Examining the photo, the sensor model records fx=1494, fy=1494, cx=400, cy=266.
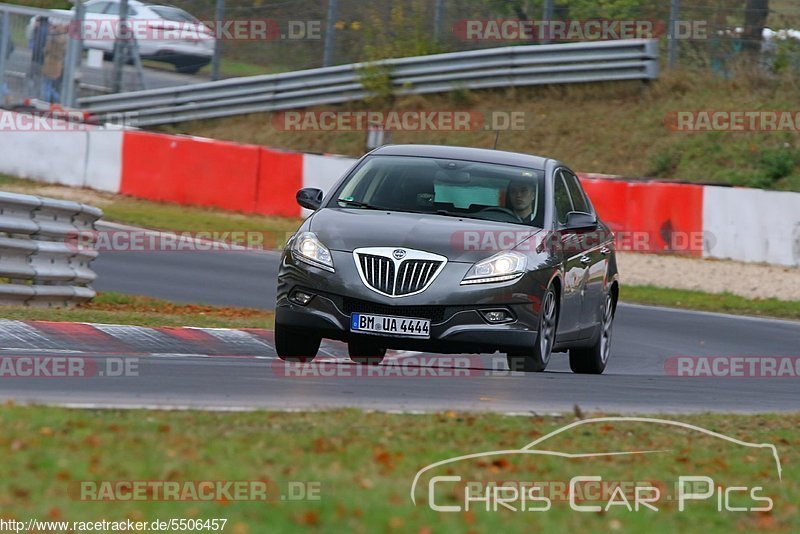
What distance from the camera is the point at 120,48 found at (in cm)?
3244

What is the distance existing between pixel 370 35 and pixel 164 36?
4921 mm

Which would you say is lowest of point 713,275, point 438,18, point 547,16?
point 713,275

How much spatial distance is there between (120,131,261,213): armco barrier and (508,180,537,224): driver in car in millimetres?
14453

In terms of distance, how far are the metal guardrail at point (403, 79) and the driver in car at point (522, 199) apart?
17.8 m

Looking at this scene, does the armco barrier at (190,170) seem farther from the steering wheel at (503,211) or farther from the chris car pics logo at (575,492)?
the chris car pics logo at (575,492)

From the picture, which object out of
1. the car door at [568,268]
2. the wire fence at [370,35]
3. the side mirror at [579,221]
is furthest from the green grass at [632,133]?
the side mirror at [579,221]

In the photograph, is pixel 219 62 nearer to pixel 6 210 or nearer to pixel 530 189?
pixel 6 210

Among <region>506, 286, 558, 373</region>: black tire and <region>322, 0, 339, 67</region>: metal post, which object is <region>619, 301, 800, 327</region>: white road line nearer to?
<region>506, 286, 558, 373</region>: black tire

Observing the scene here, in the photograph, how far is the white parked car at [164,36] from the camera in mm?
32000

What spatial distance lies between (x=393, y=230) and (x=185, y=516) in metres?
4.97

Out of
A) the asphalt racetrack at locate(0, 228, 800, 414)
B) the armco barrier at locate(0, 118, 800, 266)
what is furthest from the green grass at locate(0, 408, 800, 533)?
the armco barrier at locate(0, 118, 800, 266)

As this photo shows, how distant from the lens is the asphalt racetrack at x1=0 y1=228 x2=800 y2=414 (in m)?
8.17

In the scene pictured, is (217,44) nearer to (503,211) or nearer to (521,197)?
(521,197)

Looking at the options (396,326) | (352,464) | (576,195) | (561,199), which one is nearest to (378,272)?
(396,326)
